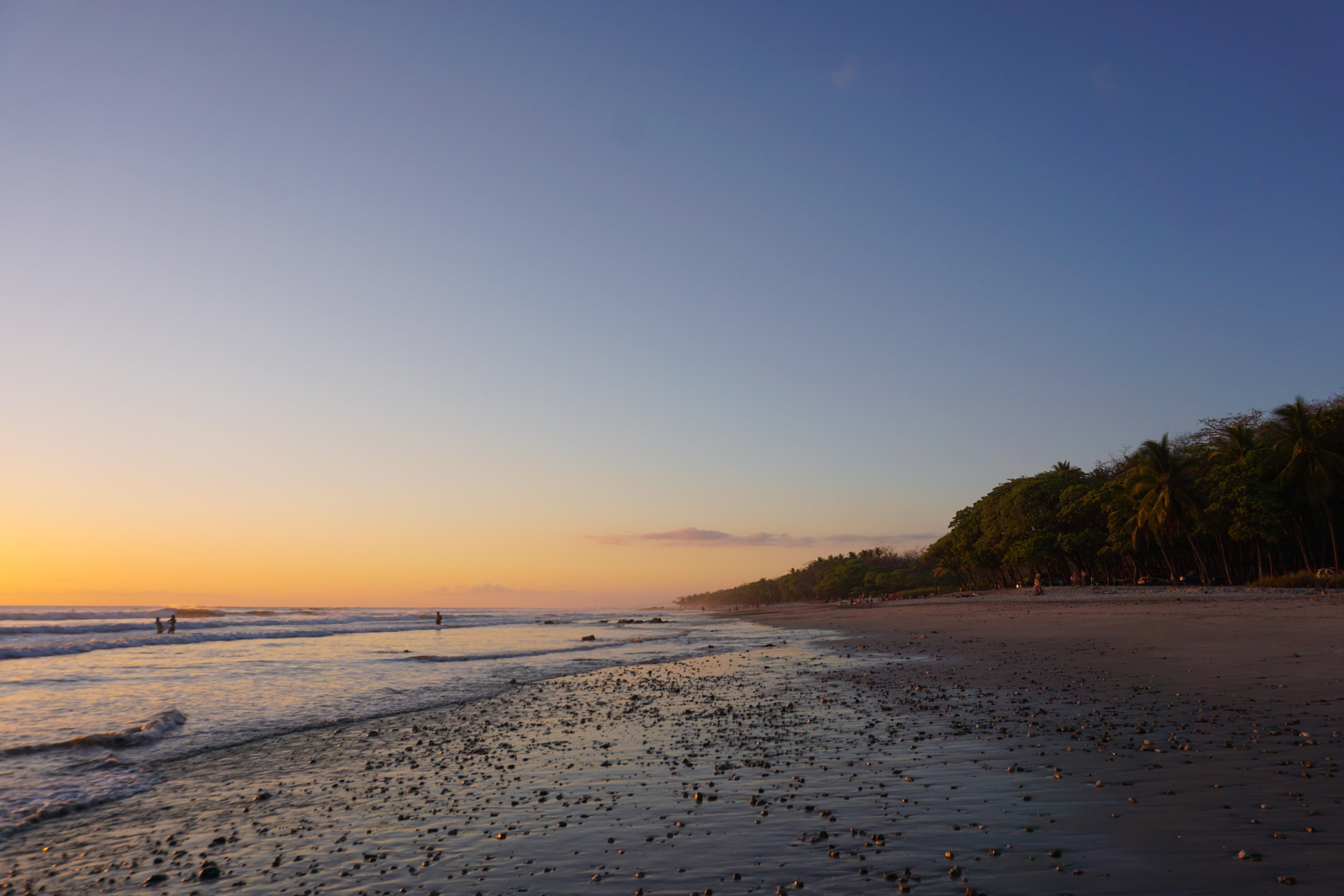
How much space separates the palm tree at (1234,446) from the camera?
6238 cm

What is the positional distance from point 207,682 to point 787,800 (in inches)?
1089

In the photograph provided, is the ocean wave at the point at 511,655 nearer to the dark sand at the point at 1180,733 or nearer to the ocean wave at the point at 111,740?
the ocean wave at the point at 111,740

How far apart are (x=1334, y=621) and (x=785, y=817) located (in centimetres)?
2977

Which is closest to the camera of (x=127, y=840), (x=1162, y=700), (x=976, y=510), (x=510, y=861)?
(x=510, y=861)

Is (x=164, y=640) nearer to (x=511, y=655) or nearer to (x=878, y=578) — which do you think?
(x=511, y=655)

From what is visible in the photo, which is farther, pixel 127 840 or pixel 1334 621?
pixel 1334 621

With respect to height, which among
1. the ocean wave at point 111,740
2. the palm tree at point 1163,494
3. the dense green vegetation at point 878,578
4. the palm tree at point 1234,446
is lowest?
the dense green vegetation at point 878,578

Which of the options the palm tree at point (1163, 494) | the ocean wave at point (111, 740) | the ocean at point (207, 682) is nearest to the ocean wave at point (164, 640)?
the ocean at point (207, 682)

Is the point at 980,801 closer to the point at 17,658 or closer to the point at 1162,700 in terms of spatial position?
the point at 1162,700

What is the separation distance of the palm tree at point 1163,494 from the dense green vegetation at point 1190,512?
11 cm

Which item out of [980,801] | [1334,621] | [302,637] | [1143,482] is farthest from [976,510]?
[980,801]

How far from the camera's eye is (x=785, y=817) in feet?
28.6

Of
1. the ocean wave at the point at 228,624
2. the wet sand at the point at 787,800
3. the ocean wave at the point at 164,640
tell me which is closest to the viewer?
the wet sand at the point at 787,800

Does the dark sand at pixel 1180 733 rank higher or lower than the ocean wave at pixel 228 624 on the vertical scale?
higher
